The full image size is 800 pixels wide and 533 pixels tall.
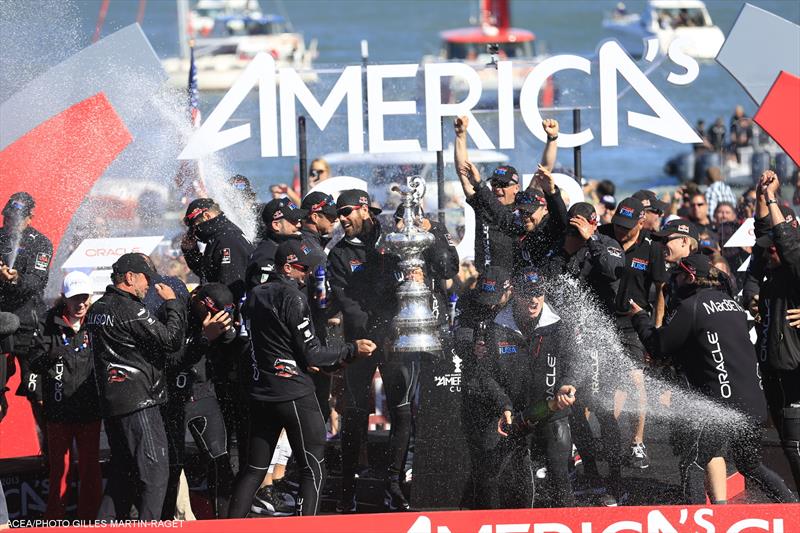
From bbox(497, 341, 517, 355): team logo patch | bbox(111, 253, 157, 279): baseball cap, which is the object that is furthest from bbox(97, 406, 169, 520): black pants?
bbox(497, 341, 517, 355): team logo patch

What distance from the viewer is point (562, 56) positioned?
32.0 ft

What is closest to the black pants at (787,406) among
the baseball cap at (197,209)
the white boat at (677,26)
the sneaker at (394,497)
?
the sneaker at (394,497)

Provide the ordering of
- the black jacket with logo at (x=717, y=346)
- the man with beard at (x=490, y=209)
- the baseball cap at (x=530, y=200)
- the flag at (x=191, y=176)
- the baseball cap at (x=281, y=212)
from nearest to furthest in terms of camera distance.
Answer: the black jacket with logo at (x=717, y=346), the baseball cap at (x=530, y=200), the man with beard at (x=490, y=209), the baseball cap at (x=281, y=212), the flag at (x=191, y=176)

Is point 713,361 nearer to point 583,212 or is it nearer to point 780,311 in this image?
point 780,311

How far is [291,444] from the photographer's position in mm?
6934

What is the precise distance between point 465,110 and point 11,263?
3.52m

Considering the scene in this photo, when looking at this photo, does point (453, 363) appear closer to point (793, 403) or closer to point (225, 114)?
point (793, 403)

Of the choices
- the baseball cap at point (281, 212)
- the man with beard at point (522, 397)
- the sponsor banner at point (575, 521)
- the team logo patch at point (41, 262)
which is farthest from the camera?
the team logo patch at point (41, 262)

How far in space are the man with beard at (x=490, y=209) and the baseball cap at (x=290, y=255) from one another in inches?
49.6

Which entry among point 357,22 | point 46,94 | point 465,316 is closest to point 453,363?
point 465,316

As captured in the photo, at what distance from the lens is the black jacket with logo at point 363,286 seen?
7.84 m

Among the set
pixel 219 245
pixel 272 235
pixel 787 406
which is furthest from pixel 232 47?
pixel 787 406

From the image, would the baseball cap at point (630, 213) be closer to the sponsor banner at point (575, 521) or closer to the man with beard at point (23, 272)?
the sponsor banner at point (575, 521)

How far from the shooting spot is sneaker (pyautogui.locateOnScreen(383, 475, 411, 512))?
25.2ft
